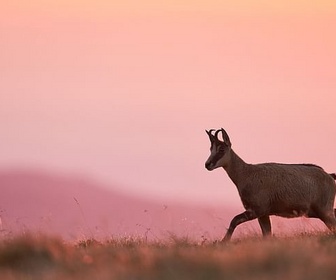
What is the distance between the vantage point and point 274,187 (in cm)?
Answer: 1923

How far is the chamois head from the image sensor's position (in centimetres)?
1983

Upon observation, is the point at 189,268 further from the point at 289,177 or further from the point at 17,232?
the point at 289,177

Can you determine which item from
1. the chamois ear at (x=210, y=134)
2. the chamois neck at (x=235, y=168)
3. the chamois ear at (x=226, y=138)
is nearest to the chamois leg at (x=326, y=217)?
the chamois neck at (x=235, y=168)

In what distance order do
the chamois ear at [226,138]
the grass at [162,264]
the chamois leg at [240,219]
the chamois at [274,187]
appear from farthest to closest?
the chamois ear at [226,138] < the chamois at [274,187] < the chamois leg at [240,219] < the grass at [162,264]

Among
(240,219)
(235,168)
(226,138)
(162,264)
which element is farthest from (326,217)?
(162,264)

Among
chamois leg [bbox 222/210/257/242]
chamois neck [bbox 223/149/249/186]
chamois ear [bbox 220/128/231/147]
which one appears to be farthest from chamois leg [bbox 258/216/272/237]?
chamois ear [bbox 220/128/231/147]

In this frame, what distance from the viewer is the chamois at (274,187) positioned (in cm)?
1922

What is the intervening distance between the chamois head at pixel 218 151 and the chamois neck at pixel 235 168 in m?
0.12

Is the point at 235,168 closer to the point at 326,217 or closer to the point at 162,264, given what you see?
the point at 326,217

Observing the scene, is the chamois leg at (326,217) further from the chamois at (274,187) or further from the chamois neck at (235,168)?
the chamois neck at (235,168)

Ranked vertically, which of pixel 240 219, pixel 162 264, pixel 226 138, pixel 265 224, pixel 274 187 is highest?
pixel 226 138

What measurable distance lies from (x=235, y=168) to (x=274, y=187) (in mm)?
1178

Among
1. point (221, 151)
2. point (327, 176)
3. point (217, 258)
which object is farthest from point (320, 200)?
point (217, 258)

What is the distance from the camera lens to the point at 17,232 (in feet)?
42.6
